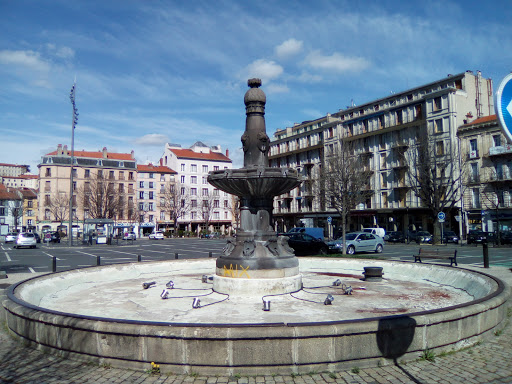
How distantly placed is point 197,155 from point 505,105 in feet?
278

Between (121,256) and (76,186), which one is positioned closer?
(121,256)

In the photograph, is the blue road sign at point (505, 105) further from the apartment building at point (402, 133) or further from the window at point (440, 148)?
the window at point (440, 148)

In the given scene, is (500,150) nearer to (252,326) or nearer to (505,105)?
(252,326)

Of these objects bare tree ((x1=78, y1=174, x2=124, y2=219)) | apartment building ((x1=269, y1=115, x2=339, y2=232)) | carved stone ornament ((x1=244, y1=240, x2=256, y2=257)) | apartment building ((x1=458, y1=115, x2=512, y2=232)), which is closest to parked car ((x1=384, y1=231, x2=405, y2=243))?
apartment building ((x1=458, y1=115, x2=512, y2=232))

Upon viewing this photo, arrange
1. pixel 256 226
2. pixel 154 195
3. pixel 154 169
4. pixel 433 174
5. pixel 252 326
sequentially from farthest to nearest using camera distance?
pixel 154 169 → pixel 154 195 → pixel 433 174 → pixel 256 226 → pixel 252 326

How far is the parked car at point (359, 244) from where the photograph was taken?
2656cm

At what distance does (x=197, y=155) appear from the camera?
8638 cm

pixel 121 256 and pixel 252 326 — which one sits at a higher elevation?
pixel 252 326

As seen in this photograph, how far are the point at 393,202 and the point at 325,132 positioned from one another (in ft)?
55.4

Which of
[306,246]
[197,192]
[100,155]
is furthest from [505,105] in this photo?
[100,155]

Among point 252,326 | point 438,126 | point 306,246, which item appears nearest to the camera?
point 252,326

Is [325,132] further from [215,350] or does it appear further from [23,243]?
[215,350]

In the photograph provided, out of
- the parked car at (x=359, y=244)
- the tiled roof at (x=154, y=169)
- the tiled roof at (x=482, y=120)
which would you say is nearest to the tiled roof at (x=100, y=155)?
the tiled roof at (x=154, y=169)

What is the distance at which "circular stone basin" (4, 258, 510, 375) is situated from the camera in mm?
5105
